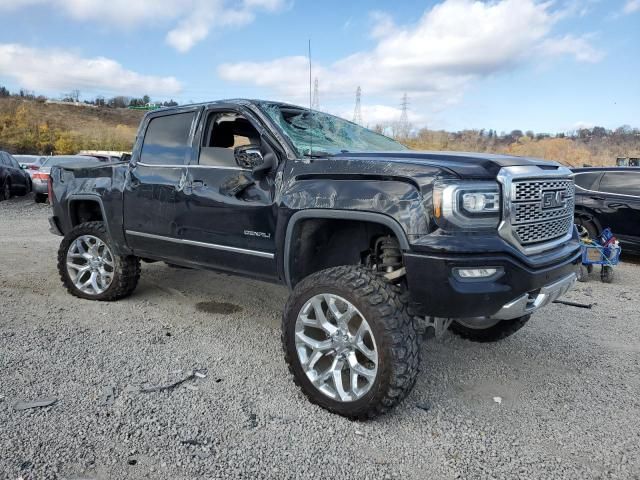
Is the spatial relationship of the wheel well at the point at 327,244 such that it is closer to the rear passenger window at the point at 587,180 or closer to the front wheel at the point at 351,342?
the front wheel at the point at 351,342

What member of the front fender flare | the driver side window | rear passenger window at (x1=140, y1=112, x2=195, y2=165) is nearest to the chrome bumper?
the front fender flare

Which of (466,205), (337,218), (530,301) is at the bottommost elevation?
(530,301)

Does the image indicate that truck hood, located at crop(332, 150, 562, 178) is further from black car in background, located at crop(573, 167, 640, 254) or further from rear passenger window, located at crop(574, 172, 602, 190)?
rear passenger window, located at crop(574, 172, 602, 190)

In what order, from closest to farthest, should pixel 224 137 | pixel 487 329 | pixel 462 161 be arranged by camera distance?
pixel 462 161, pixel 487 329, pixel 224 137

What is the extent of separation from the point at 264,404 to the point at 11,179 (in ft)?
47.3

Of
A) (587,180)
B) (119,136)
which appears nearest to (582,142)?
(587,180)

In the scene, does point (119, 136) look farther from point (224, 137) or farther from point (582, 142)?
point (224, 137)

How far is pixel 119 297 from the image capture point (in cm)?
504

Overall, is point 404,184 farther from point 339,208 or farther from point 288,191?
point 288,191

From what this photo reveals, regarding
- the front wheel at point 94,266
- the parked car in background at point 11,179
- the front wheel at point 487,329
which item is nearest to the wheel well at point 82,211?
the front wheel at point 94,266

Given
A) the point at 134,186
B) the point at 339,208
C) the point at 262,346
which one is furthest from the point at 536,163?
the point at 134,186

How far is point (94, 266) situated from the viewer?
503cm

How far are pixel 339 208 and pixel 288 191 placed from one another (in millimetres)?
470

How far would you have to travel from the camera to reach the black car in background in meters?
7.88
